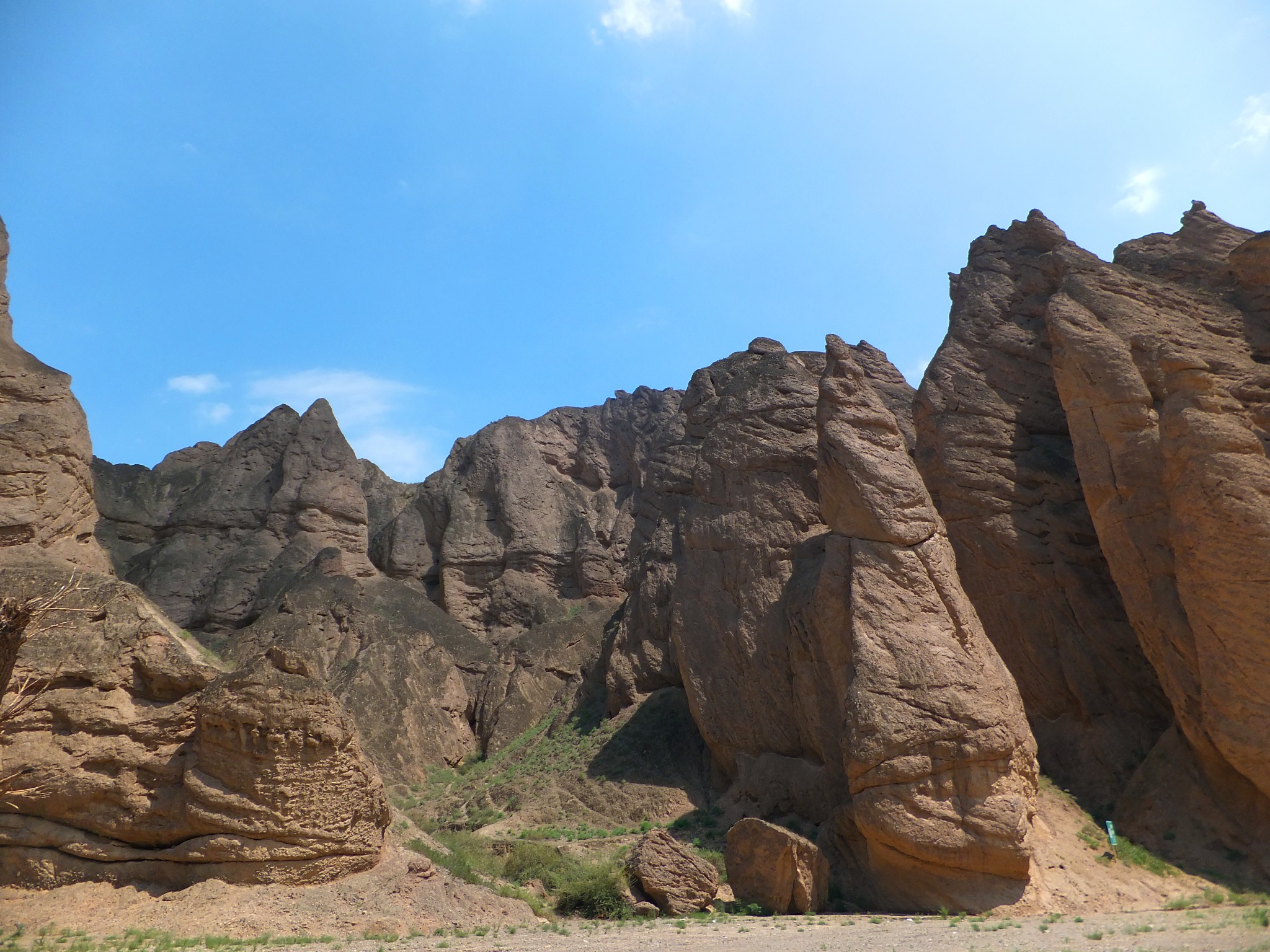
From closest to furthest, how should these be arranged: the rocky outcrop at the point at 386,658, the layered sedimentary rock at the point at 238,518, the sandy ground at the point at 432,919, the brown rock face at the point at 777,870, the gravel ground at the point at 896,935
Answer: the gravel ground at the point at 896,935 → the sandy ground at the point at 432,919 → the brown rock face at the point at 777,870 → the rocky outcrop at the point at 386,658 → the layered sedimentary rock at the point at 238,518

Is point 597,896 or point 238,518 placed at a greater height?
point 238,518

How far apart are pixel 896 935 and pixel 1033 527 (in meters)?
15.2

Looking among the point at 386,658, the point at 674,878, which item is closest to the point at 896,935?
the point at 674,878

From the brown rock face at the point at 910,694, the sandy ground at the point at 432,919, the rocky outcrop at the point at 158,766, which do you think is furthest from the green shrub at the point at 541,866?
the brown rock face at the point at 910,694

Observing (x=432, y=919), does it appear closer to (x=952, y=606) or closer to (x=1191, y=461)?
(x=952, y=606)

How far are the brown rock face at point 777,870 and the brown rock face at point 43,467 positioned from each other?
14706 millimetres

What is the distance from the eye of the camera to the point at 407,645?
125 ft

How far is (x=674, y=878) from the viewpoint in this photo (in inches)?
680

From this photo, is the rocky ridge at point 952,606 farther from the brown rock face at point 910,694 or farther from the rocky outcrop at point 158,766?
the rocky outcrop at point 158,766

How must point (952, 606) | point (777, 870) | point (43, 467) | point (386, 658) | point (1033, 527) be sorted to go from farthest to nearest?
point (386, 658) < point (1033, 527) < point (952, 606) < point (43, 467) < point (777, 870)

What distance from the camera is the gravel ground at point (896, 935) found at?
39.9 feet

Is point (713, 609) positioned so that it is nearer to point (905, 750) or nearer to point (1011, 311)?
point (905, 750)

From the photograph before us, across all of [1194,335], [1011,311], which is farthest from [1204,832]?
[1011,311]

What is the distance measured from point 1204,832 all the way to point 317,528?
130 feet
